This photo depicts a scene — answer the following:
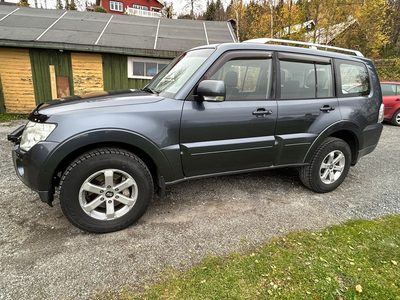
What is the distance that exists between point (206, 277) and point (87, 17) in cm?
1254

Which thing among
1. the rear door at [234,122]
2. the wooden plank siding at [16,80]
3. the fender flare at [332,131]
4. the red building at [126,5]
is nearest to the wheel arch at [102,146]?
the rear door at [234,122]

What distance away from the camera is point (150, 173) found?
8.96 feet

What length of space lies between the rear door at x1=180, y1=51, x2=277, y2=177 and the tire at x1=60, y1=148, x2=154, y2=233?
55 cm

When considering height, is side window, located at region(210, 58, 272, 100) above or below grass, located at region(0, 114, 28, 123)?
above

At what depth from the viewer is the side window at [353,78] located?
3576 millimetres

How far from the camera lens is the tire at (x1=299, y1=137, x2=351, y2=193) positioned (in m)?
3.54

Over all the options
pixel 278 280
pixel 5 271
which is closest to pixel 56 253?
pixel 5 271

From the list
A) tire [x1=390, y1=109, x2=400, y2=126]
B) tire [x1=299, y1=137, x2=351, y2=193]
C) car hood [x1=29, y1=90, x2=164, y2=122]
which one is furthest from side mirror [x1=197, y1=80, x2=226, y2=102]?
→ tire [x1=390, y1=109, x2=400, y2=126]

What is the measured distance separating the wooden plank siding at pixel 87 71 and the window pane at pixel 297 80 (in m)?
8.30

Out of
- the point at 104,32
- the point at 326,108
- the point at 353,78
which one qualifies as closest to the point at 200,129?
the point at 326,108

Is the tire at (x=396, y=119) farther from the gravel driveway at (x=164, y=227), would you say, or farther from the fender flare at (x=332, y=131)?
the fender flare at (x=332, y=131)

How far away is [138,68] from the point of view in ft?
32.3

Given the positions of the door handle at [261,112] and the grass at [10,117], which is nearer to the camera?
the door handle at [261,112]

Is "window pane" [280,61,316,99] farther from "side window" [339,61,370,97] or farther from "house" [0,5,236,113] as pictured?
"house" [0,5,236,113]
